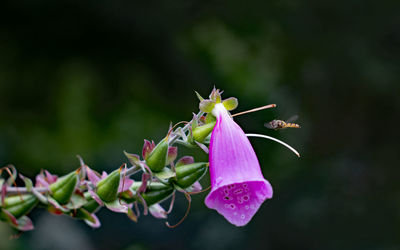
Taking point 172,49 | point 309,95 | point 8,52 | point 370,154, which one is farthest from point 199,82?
point 370,154

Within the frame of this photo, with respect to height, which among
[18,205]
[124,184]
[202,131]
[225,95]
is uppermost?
[225,95]

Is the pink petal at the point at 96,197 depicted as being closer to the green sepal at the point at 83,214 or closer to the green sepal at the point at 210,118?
the green sepal at the point at 83,214

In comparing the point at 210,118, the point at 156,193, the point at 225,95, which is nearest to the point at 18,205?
the point at 156,193

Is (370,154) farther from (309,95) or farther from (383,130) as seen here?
(309,95)

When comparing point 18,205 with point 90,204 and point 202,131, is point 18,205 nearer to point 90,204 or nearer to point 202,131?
point 90,204

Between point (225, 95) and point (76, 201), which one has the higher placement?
point (225, 95)

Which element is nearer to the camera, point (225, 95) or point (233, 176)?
point (233, 176)

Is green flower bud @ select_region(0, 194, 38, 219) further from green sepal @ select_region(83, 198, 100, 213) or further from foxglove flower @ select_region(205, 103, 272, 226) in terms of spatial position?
foxglove flower @ select_region(205, 103, 272, 226)
